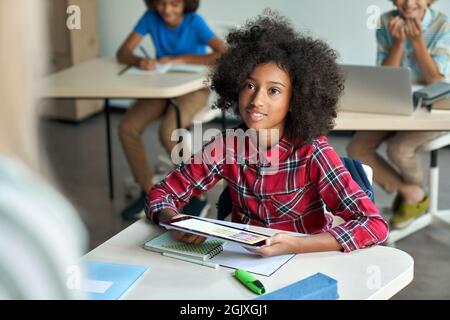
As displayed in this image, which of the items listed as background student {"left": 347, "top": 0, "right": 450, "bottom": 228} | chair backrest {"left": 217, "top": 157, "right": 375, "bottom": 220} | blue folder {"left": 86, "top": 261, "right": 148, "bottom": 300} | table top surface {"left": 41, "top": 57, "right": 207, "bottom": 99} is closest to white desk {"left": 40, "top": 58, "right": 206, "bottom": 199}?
table top surface {"left": 41, "top": 57, "right": 207, "bottom": 99}

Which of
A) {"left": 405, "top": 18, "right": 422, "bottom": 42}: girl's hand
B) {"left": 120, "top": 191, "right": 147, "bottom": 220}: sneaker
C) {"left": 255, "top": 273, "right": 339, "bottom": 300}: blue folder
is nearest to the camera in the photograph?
{"left": 255, "top": 273, "right": 339, "bottom": 300}: blue folder

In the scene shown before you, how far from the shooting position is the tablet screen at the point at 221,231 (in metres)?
1.62

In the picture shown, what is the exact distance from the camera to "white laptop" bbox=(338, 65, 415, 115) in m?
2.83

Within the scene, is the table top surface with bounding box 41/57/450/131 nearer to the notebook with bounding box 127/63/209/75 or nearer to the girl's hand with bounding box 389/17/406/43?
the notebook with bounding box 127/63/209/75

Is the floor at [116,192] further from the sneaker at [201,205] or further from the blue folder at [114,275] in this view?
the blue folder at [114,275]

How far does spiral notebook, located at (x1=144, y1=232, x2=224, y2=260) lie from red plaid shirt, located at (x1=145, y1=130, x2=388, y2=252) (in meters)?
0.16

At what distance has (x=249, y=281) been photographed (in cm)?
151

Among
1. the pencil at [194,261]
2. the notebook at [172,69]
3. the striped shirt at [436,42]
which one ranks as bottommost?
the pencil at [194,261]

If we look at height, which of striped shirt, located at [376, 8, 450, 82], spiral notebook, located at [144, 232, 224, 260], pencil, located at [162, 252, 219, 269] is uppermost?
striped shirt, located at [376, 8, 450, 82]

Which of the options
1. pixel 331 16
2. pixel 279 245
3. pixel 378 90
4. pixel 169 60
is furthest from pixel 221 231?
pixel 331 16

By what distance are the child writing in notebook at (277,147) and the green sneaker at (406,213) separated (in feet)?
4.69

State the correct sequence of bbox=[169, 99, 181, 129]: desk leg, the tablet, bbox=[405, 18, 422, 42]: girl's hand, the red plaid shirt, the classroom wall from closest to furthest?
the tablet
the red plaid shirt
bbox=[405, 18, 422, 42]: girl's hand
bbox=[169, 99, 181, 129]: desk leg
the classroom wall

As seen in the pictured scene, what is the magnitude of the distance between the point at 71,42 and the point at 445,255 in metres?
2.99

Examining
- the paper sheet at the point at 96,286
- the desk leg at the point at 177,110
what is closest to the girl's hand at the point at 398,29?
the desk leg at the point at 177,110
